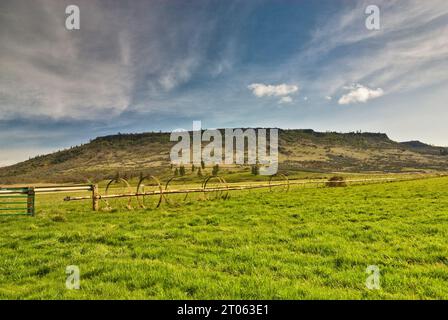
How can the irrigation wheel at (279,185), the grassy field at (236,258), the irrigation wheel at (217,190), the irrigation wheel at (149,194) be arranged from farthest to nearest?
the irrigation wheel at (279,185) → the irrigation wheel at (217,190) → the irrigation wheel at (149,194) → the grassy field at (236,258)

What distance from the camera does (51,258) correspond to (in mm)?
9562

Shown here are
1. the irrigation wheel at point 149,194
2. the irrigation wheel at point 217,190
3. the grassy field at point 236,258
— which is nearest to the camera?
the grassy field at point 236,258

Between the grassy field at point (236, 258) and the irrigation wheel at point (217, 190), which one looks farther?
the irrigation wheel at point (217, 190)

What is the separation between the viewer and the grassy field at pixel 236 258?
6.61 metres

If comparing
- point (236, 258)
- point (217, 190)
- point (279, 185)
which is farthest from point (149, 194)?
point (279, 185)

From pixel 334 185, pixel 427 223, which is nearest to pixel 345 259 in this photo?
pixel 427 223

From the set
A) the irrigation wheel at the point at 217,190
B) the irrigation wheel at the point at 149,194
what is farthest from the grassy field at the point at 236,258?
the irrigation wheel at the point at 217,190

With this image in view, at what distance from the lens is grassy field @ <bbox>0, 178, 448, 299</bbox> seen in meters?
6.61

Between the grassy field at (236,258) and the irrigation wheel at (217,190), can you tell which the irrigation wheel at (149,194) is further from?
the grassy field at (236,258)

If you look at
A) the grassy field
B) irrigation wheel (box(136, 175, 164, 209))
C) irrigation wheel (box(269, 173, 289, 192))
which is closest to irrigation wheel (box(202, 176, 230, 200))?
irrigation wheel (box(136, 175, 164, 209))

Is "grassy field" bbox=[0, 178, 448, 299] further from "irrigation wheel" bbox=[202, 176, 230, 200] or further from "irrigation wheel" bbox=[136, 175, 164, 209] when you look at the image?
"irrigation wheel" bbox=[202, 176, 230, 200]

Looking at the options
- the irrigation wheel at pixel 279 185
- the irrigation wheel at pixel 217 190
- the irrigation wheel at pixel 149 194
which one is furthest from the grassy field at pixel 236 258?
the irrigation wheel at pixel 279 185

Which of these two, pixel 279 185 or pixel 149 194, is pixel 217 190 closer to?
pixel 149 194
